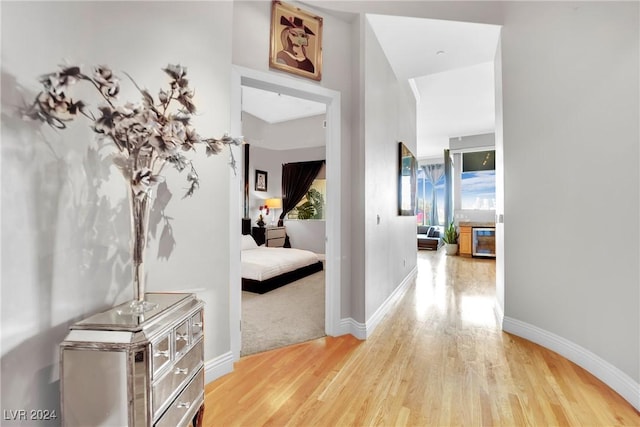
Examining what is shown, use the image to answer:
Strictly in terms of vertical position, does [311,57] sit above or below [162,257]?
above

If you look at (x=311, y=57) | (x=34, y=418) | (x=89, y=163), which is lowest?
(x=34, y=418)

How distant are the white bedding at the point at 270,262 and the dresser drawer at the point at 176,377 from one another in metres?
2.53

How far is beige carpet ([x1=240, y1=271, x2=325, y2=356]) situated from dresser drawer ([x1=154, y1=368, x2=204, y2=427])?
895 millimetres

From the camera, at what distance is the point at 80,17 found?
1228 millimetres

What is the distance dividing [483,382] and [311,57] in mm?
2777

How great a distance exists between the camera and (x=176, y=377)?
46.2 inches

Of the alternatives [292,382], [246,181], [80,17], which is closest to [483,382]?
[292,382]

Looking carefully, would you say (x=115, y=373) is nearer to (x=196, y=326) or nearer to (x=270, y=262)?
(x=196, y=326)

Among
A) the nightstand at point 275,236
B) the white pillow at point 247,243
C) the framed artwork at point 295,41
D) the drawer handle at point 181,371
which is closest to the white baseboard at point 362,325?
the drawer handle at point 181,371

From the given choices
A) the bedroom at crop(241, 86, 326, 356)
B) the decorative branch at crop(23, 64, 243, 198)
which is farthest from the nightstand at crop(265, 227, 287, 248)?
the decorative branch at crop(23, 64, 243, 198)

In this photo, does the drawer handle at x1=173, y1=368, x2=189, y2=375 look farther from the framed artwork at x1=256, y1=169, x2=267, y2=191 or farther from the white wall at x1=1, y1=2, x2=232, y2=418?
the framed artwork at x1=256, y1=169, x2=267, y2=191

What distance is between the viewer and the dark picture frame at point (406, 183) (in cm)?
369

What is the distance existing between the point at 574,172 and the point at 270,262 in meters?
3.50

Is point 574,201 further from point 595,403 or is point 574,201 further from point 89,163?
point 89,163
